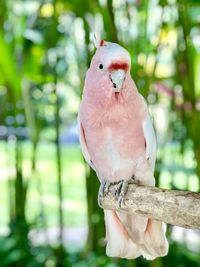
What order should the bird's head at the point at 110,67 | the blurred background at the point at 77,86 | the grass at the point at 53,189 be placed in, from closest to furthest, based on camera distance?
1. the bird's head at the point at 110,67
2. the blurred background at the point at 77,86
3. the grass at the point at 53,189

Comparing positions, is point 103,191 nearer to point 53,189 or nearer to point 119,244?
point 119,244

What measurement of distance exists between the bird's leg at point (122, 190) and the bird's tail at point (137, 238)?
0.03 m

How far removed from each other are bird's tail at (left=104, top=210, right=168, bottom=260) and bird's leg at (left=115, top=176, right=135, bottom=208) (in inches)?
1.1

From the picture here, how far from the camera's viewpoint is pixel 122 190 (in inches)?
21.1

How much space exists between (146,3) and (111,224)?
41 centimetres

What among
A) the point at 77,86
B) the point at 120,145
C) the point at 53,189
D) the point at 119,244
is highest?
the point at 77,86

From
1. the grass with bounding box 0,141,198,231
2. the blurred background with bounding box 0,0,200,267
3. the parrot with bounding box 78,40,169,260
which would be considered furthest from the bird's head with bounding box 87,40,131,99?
the grass with bounding box 0,141,198,231

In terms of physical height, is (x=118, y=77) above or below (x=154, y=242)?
above

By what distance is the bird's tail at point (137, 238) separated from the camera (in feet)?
1.75

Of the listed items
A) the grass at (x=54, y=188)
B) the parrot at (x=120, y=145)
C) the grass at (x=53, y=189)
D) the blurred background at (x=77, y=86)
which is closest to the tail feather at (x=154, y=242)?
the parrot at (x=120, y=145)

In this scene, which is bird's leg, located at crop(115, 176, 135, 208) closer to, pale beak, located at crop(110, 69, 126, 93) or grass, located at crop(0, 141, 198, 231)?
pale beak, located at crop(110, 69, 126, 93)

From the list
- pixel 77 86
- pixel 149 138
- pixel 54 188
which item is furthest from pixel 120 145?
pixel 54 188

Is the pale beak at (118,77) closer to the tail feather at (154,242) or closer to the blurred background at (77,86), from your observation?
the tail feather at (154,242)

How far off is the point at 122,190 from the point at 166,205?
0.18 feet
